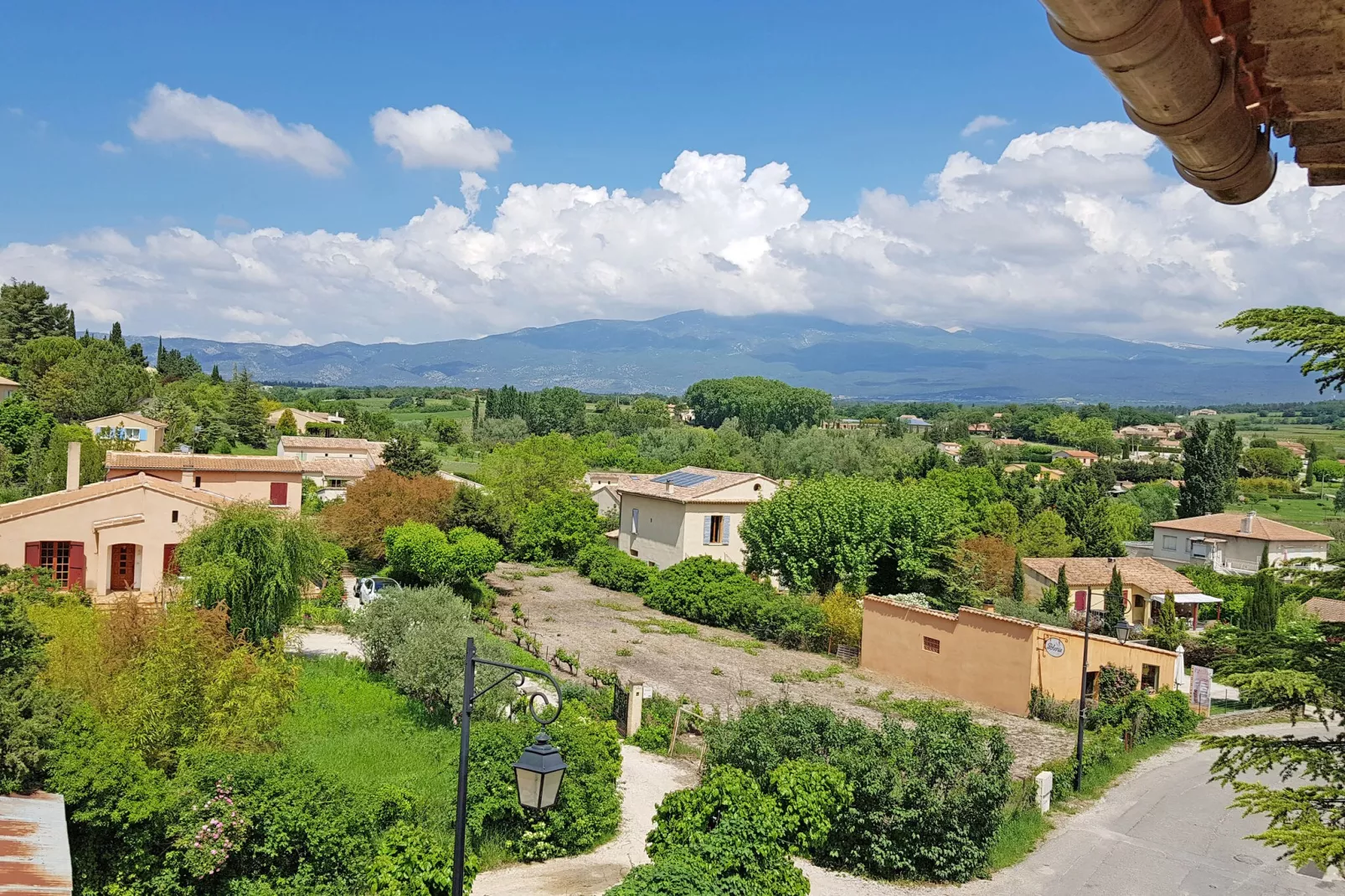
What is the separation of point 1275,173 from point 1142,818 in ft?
57.7

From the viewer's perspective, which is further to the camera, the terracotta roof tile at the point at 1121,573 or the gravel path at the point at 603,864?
the terracotta roof tile at the point at 1121,573

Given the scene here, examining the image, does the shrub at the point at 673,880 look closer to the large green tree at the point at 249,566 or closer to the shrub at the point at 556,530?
the large green tree at the point at 249,566

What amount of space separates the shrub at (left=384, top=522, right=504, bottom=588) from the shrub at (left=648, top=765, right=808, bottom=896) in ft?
58.5

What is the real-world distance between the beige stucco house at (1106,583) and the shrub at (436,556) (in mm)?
21372

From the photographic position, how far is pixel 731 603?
31453 millimetres

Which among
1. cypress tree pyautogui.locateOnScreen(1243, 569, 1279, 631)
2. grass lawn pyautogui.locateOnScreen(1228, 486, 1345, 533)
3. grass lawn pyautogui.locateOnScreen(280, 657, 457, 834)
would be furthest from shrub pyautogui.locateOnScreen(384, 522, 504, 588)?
grass lawn pyautogui.locateOnScreen(1228, 486, 1345, 533)

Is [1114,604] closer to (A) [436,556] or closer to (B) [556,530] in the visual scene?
(B) [556,530]

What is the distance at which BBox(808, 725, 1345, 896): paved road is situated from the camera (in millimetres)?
13391

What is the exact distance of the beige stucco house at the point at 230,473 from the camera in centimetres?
3288

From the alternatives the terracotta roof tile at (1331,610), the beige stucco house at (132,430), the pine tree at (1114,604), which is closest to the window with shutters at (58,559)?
the beige stucco house at (132,430)

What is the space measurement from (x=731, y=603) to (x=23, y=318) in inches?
2460

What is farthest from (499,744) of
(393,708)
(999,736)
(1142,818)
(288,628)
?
(1142,818)

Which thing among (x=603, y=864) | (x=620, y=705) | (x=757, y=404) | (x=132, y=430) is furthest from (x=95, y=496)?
(x=757, y=404)

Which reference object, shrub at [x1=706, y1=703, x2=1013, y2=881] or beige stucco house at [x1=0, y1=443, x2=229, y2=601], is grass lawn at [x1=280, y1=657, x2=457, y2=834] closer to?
shrub at [x1=706, y1=703, x2=1013, y2=881]
